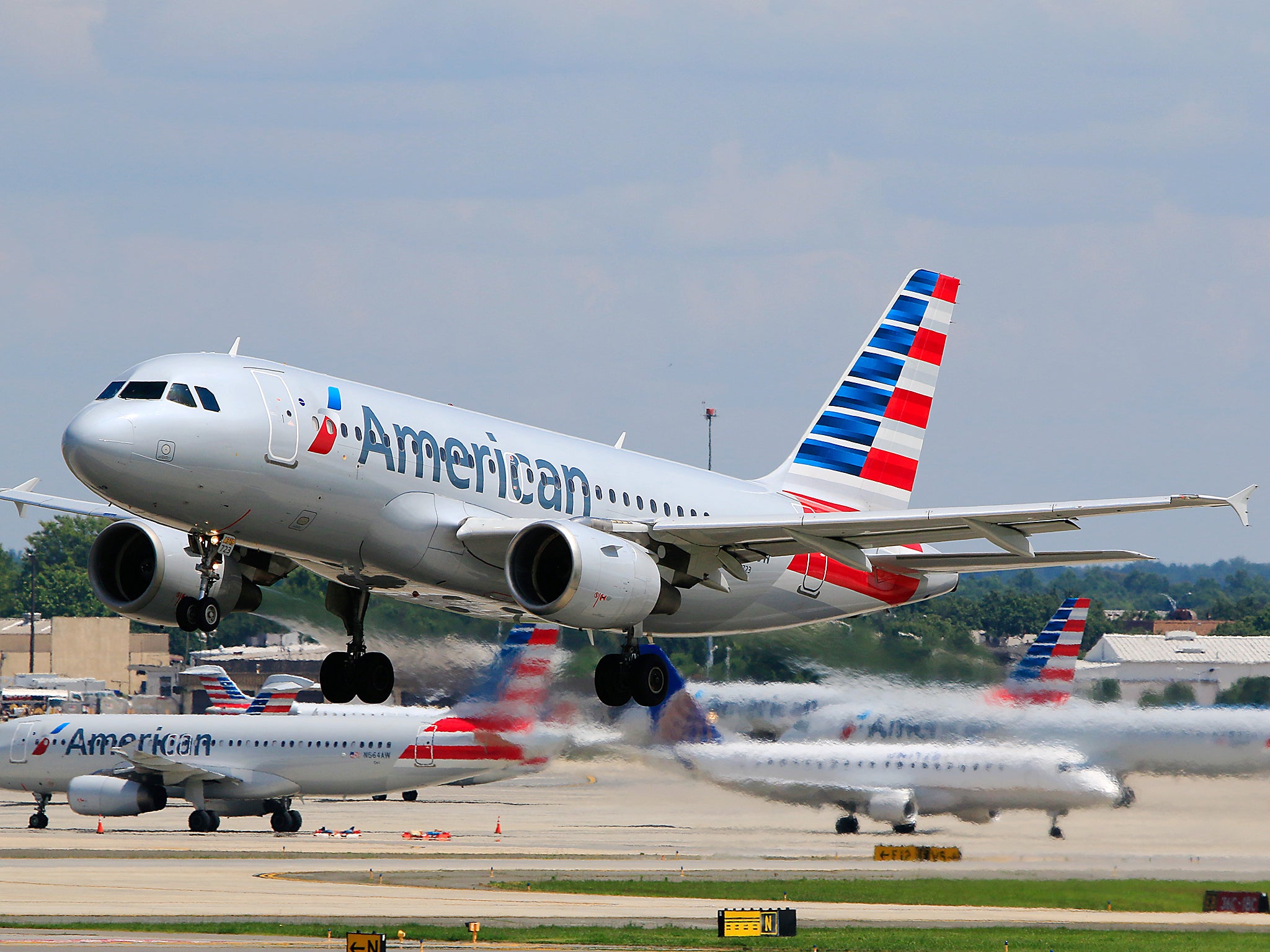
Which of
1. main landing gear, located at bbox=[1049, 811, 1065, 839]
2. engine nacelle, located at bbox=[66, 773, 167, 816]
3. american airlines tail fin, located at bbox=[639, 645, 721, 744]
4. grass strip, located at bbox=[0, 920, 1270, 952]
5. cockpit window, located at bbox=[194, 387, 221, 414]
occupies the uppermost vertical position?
cockpit window, located at bbox=[194, 387, 221, 414]

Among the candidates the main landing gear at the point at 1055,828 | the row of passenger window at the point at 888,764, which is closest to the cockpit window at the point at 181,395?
the row of passenger window at the point at 888,764

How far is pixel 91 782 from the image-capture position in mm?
78750

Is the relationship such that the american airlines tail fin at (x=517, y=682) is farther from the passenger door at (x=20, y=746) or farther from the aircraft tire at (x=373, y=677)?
the passenger door at (x=20, y=746)

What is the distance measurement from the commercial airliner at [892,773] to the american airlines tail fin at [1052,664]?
60.5 inches

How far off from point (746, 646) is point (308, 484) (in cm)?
2135

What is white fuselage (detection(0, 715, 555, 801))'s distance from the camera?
75000mm

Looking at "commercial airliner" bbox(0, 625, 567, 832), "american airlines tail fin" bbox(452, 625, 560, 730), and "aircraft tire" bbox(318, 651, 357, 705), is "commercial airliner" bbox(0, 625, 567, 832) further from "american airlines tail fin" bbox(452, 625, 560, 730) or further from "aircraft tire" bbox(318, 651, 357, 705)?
"aircraft tire" bbox(318, 651, 357, 705)

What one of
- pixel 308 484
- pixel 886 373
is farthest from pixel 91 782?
pixel 308 484

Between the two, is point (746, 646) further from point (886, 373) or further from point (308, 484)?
point (308, 484)

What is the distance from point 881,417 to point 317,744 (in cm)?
4128

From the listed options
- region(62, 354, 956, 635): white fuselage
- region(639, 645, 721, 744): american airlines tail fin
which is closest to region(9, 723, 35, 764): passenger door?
region(639, 645, 721, 744): american airlines tail fin

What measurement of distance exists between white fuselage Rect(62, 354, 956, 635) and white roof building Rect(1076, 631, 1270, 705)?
1629 cm

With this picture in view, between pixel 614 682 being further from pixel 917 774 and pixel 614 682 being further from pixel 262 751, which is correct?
pixel 262 751

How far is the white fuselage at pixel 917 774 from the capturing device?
1982 inches
